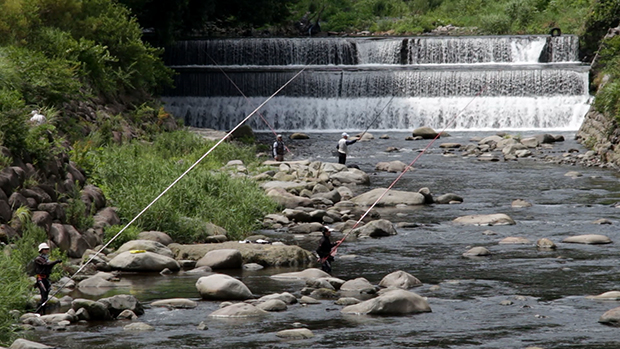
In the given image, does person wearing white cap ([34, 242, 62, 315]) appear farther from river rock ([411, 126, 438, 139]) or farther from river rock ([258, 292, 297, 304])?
river rock ([411, 126, 438, 139])

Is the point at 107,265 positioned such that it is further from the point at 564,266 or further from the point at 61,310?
the point at 564,266

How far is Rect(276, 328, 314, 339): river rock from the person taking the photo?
11.4 m

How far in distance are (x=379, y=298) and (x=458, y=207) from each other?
30.6 feet

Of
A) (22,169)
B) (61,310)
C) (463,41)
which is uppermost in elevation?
(463,41)

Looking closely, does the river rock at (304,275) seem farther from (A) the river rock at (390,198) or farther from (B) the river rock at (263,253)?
(A) the river rock at (390,198)

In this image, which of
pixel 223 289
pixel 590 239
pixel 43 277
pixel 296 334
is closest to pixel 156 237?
pixel 223 289

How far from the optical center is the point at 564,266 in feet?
50.6

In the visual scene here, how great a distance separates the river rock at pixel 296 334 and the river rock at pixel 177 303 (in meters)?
2.02

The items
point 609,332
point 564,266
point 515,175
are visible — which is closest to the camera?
point 609,332

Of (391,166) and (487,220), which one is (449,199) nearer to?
(487,220)

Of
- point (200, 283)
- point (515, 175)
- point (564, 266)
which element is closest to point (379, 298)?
point (200, 283)

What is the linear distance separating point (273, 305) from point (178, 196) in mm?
6712

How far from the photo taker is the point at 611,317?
11.9 m

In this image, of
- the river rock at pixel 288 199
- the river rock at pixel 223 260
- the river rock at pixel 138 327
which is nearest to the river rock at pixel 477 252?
the river rock at pixel 223 260
